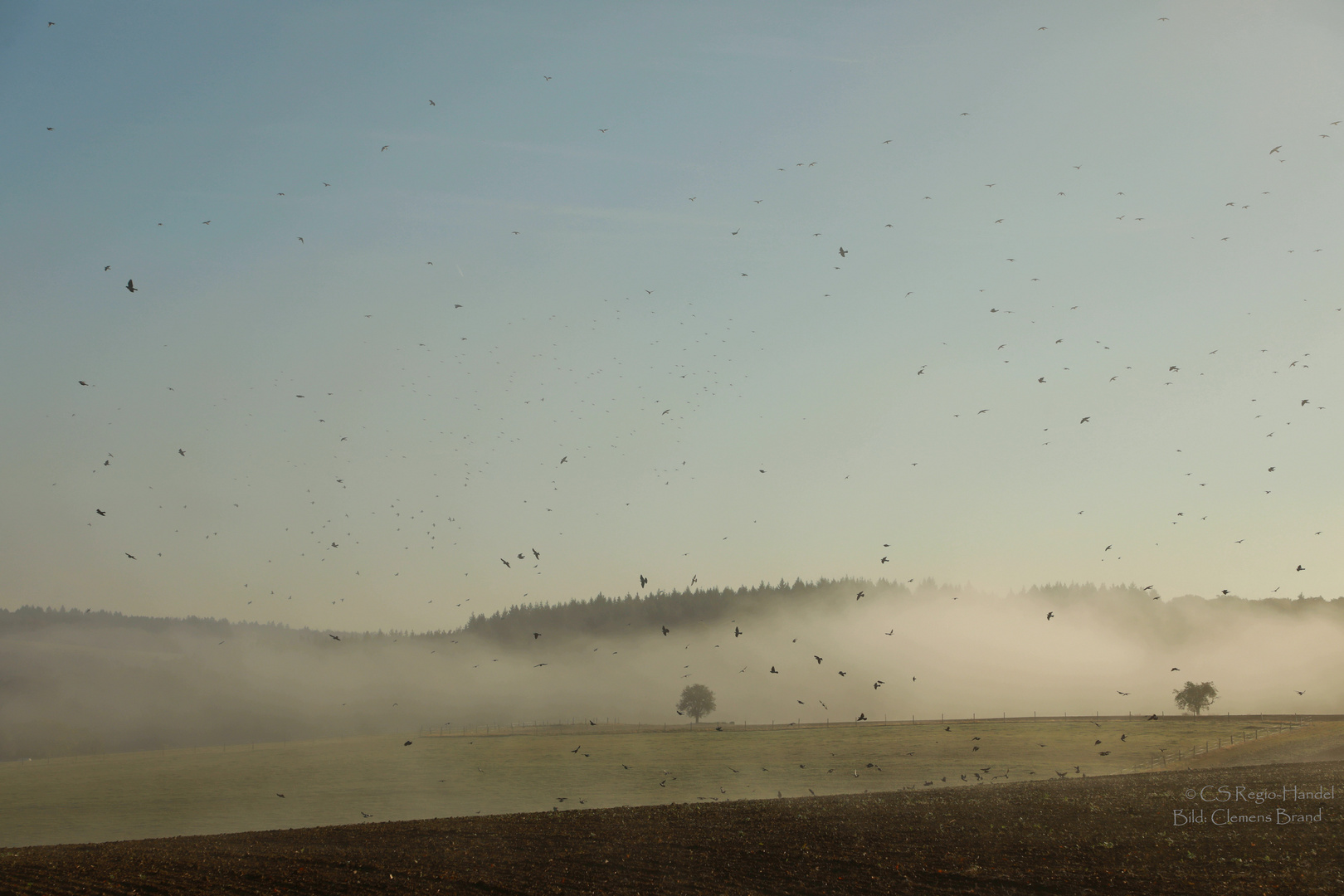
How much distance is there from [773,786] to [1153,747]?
44330 millimetres

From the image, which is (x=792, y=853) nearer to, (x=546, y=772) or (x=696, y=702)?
(x=546, y=772)

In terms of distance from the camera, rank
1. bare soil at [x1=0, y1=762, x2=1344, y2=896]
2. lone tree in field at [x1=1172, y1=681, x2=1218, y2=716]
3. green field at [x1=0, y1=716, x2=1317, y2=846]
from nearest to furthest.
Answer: bare soil at [x1=0, y1=762, x2=1344, y2=896] → green field at [x1=0, y1=716, x2=1317, y2=846] → lone tree in field at [x1=1172, y1=681, x2=1218, y2=716]

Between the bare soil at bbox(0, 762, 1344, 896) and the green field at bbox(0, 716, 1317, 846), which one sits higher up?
the bare soil at bbox(0, 762, 1344, 896)

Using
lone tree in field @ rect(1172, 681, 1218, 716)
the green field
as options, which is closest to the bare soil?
the green field

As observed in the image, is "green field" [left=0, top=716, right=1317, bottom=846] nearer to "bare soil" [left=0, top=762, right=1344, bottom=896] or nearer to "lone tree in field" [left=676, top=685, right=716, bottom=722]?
"bare soil" [left=0, top=762, right=1344, bottom=896]

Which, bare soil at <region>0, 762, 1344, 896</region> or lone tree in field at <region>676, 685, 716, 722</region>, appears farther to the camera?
lone tree in field at <region>676, 685, 716, 722</region>

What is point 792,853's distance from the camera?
29016 mm

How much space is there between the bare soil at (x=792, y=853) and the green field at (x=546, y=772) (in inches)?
725

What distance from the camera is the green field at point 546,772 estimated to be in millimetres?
60250

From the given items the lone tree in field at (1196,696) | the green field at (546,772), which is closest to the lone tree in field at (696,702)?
the green field at (546,772)

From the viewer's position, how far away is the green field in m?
60.2

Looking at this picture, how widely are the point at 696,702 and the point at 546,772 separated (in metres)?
78.0

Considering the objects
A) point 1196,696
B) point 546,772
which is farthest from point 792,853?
point 1196,696

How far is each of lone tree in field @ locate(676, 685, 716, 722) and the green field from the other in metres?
28.6
